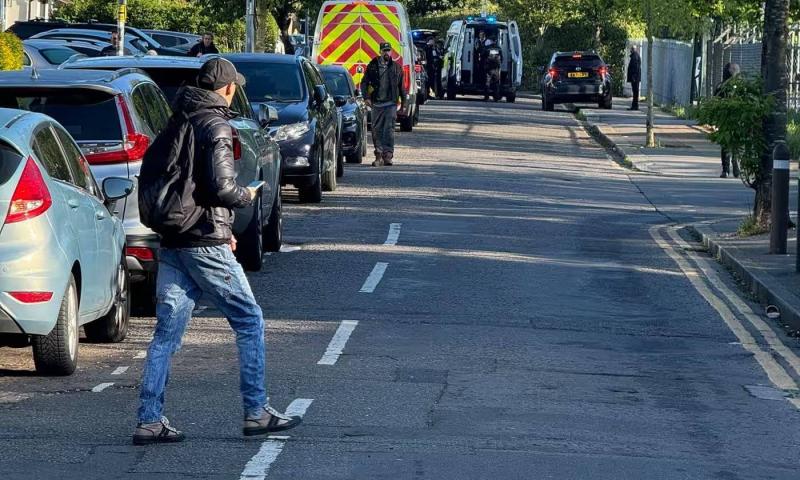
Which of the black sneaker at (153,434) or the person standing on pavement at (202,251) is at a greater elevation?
the person standing on pavement at (202,251)

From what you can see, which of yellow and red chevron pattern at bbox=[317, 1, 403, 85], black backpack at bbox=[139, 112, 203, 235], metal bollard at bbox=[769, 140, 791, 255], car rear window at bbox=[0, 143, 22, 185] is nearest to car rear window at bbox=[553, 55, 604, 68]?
yellow and red chevron pattern at bbox=[317, 1, 403, 85]

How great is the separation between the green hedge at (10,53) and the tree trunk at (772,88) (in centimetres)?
1320

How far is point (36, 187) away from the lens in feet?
29.7

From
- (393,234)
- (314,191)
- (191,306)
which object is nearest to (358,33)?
(314,191)

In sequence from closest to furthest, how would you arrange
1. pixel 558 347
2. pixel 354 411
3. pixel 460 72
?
pixel 354 411
pixel 558 347
pixel 460 72

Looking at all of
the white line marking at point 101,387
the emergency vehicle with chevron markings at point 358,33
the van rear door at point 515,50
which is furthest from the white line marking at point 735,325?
the van rear door at point 515,50

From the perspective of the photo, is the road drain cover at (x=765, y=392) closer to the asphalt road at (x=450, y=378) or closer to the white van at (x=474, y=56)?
the asphalt road at (x=450, y=378)

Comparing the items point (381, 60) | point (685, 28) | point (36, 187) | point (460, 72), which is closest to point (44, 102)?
point (36, 187)

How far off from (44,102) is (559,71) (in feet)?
128

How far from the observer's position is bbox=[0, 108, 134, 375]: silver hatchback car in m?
8.84

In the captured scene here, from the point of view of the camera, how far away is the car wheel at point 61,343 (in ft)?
30.2

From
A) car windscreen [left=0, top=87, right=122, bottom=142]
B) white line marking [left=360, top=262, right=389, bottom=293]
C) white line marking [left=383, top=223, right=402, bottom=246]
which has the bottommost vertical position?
white line marking [left=383, top=223, right=402, bottom=246]

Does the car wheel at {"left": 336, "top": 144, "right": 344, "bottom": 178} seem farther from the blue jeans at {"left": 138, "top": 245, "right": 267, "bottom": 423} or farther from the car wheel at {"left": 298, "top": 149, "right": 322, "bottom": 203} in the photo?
the blue jeans at {"left": 138, "top": 245, "right": 267, "bottom": 423}

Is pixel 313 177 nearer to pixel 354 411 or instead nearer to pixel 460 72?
pixel 354 411
